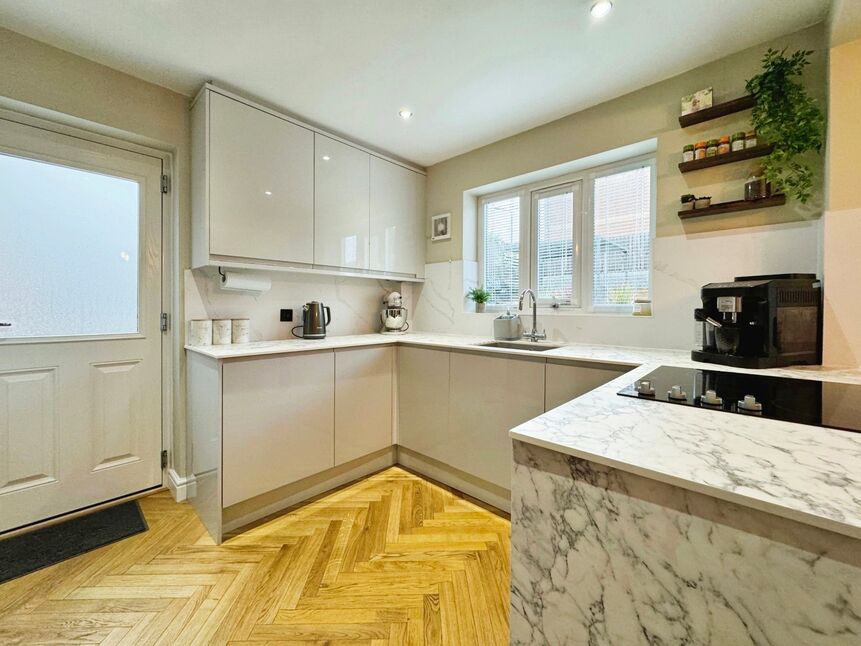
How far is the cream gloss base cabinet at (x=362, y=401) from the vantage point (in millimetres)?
2160

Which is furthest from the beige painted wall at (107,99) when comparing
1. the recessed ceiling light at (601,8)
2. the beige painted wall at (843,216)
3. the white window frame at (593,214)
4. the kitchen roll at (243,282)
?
the beige painted wall at (843,216)

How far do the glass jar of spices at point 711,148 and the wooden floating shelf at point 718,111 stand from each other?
0.40 ft

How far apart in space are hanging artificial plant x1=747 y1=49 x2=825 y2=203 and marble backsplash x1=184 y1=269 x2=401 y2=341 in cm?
244

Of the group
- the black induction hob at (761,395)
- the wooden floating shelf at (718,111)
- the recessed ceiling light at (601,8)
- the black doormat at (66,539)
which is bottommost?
the black doormat at (66,539)

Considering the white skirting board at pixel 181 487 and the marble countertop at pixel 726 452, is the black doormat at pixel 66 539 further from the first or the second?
the marble countertop at pixel 726 452

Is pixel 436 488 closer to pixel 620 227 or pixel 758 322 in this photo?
Result: pixel 758 322

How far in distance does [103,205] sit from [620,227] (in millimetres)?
3016

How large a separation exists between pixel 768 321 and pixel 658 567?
51.6 inches

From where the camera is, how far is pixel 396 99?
2129mm

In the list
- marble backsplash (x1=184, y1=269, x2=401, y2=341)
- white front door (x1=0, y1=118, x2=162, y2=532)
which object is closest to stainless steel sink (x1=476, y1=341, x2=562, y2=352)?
marble backsplash (x1=184, y1=269, x2=401, y2=341)

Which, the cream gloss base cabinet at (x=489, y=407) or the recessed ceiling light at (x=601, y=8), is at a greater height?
the recessed ceiling light at (x=601, y=8)

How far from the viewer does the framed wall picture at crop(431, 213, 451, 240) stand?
9.86ft

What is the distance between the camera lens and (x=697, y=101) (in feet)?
6.02

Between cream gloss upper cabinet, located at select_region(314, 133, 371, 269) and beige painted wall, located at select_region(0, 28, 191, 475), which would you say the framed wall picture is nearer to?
cream gloss upper cabinet, located at select_region(314, 133, 371, 269)
